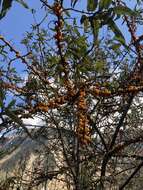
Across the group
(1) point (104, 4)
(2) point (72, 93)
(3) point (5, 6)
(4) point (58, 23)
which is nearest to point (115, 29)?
(1) point (104, 4)

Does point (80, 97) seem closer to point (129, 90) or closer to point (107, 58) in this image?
point (129, 90)

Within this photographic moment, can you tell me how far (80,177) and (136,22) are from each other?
5.48 feet

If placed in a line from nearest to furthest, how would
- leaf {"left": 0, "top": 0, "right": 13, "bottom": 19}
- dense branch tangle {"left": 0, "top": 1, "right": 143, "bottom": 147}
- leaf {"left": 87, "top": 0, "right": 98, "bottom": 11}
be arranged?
leaf {"left": 0, "top": 0, "right": 13, "bottom": 19} → leaf {"left": 87, "top": 0, "right": 98, "bottom": 11} → dense branch tangle {"left": 0, "top": 1, "right": 143, "bottom": 147}

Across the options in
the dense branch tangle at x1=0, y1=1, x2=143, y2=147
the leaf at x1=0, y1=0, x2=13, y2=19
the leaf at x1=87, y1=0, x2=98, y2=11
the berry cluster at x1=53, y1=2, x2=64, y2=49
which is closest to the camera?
the leaf at x1=0, y1=0, x2=13, y2=19

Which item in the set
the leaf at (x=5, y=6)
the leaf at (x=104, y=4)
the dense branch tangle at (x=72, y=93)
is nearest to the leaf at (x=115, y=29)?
the leaf at (x=104, y=4)

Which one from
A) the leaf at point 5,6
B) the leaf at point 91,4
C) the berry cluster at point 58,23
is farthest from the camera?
the berry cluster at point 58,23

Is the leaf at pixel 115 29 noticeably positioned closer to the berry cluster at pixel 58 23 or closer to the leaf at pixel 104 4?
the leaf at pixel 104 4

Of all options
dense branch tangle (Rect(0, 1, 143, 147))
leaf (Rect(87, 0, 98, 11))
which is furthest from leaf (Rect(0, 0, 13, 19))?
dense branch tangle (Rect(0, 1, 143, 147))

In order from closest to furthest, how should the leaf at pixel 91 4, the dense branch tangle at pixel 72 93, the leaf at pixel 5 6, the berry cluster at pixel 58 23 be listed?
the leaf at pixel 5 6
the leaf at pixel 91 4
the berry cluster at pixel 58 23
the dense branch tangle at pixel 72 93

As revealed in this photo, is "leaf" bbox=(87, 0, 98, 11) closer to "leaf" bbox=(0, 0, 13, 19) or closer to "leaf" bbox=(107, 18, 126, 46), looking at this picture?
"leaf" bbox=(107, 18, 126, 46)

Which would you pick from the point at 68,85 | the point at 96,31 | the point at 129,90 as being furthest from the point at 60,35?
the point at 96,31

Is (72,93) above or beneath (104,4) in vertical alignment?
above

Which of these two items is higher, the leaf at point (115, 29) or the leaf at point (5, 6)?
the leaf at point (115, 29)

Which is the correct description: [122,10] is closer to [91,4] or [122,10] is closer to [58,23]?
[91,4]
